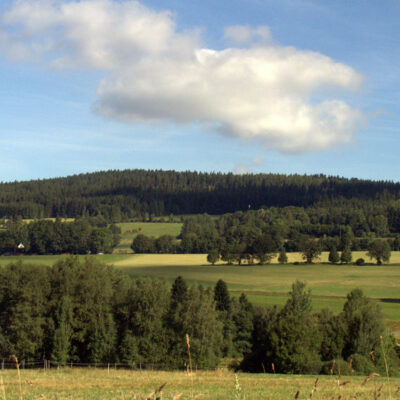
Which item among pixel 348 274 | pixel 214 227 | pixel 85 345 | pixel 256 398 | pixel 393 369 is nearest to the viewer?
pixel 256 398

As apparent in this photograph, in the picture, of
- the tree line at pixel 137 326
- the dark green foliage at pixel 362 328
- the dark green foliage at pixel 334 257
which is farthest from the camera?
the dark green foliage at pixel 334 257

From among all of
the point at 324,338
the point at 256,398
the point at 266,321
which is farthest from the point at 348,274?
the point at 256,398

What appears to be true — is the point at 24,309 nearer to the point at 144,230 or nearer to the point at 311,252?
the point at 311,252

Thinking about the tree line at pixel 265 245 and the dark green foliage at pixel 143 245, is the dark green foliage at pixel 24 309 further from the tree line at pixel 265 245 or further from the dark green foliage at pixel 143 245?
the dark green foliage at pixel 143 245

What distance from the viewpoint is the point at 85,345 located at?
1812 inches

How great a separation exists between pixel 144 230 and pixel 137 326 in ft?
435

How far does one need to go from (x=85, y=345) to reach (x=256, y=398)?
3564cm

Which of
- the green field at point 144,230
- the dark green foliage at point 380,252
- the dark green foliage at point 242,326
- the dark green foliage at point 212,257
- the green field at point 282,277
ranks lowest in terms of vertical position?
the dark green foliage at point 242,326

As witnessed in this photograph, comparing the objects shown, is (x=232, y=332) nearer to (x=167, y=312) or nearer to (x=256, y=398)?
(x=167, y=312)

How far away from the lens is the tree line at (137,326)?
142ft

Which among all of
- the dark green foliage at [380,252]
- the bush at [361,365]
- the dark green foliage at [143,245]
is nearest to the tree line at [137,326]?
the bush at [361,365]

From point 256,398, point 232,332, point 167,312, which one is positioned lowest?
point 232,332

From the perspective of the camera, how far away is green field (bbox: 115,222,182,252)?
515 feet

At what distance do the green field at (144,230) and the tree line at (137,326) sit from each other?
322 feet
